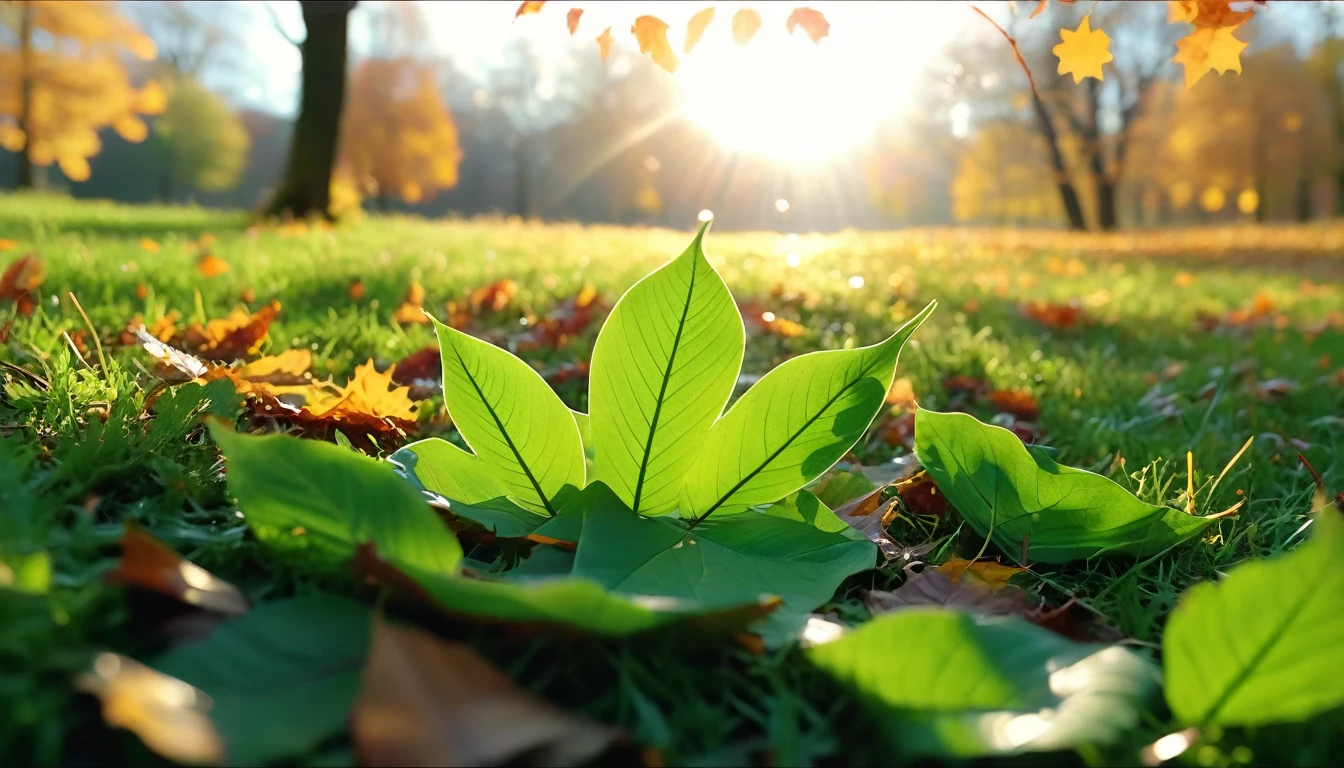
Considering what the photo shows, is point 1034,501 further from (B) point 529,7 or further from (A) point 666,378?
(B) point 529,7

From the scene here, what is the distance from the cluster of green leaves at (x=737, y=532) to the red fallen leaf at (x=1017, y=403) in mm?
1231

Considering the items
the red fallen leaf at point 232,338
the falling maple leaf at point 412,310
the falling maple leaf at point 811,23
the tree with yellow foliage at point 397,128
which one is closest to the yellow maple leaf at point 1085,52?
the falling maple leaf at point 811,23

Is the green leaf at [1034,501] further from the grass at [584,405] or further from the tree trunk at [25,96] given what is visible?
the tree trunk at [25,96]

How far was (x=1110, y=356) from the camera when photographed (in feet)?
11.5

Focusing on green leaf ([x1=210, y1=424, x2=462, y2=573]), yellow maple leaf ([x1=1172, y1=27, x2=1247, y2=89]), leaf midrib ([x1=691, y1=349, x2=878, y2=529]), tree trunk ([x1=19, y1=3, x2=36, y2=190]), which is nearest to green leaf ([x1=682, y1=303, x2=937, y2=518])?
leaf midrib ([x1=691, y1=349, x2=878, y2=529])

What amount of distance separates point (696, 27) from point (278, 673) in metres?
1.58

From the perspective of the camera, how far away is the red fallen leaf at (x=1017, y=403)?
2.37 metres

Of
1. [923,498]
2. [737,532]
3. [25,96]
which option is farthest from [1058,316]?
[25,96]

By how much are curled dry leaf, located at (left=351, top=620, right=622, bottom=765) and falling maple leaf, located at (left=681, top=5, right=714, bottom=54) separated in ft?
4.86

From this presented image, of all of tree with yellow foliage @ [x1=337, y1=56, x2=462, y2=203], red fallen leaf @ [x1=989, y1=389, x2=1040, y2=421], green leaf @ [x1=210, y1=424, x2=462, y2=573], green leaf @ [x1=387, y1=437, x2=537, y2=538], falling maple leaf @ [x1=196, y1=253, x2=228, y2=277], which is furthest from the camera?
tree with yellow foliage @ [x1=337, y1=56, x2=462, y2=203]

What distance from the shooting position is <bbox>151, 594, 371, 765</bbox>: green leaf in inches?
24.9

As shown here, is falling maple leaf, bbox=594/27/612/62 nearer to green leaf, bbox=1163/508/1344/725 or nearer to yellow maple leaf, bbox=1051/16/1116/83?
yellow maple leaf, bbox=1051/16/1116/83

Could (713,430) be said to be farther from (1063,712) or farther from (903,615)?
(1063,712)

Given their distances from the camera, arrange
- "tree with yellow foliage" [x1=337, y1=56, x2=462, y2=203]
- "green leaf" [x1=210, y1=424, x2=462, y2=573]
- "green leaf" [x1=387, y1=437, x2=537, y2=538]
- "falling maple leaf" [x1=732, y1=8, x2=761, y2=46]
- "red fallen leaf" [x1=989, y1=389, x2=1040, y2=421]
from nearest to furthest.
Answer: "green leaf" [x1=210, y1=424, x2=462, y2=573] → "green leaf" [x1=387, y1=437, x2=537, y2=538] → "falling maple leaf" [x1=732, y1=8, x2=761, y2=46] → "red fallen leaf" [x1=989, y1=389, x2=1040, y2=421] → "tree with yellow foliage" [x1=337, y1=56, x2=462, y2=203]
